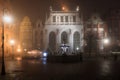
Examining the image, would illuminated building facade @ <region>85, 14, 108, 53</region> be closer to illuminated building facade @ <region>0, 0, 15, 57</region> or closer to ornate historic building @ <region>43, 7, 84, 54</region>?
ornate historic building @ <region>43, 7, 84, 54</region>

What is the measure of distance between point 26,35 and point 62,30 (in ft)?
39.2

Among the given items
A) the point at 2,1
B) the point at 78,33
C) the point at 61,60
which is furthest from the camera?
the point at 78,33

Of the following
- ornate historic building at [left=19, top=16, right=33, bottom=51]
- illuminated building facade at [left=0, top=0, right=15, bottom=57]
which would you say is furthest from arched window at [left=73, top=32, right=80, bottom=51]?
illuminated building facade at [left=0, top=0, right=15, bottom=57]

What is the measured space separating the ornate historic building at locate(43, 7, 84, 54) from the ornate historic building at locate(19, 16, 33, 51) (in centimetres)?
482

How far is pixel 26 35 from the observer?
90812 mm

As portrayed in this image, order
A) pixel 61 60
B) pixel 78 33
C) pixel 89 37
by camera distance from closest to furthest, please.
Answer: pixel 61 60 → pixel 89 37 → pixel 78 33

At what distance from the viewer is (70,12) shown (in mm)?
91625

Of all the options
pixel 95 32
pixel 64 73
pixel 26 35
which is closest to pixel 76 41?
pixel 95 32

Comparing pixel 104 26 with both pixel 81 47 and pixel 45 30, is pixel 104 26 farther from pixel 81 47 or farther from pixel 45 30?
pixel 45 30

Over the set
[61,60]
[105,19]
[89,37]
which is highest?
[105,19]

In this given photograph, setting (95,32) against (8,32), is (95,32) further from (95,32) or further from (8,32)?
(8,32)

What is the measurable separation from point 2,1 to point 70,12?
78.5 ft

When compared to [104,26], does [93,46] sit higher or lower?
lower

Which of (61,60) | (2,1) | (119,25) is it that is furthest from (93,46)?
(61,60)
